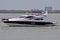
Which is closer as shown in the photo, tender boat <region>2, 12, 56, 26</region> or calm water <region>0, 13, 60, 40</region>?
calm water <region>0, 13, 60, 40</region>

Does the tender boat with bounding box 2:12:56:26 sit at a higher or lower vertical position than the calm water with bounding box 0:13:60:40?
higher

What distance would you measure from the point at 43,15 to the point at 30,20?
8.10 ft

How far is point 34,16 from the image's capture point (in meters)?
32.2

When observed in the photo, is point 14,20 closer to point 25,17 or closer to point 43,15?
point 25,17
